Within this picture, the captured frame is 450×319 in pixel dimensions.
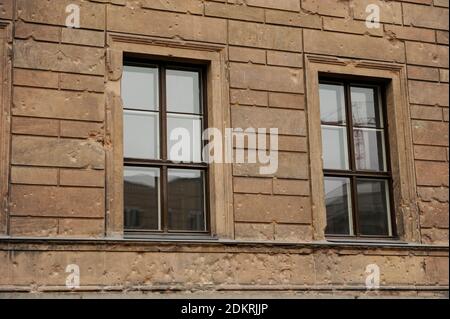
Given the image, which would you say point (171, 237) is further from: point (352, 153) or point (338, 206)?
point (352, 153)

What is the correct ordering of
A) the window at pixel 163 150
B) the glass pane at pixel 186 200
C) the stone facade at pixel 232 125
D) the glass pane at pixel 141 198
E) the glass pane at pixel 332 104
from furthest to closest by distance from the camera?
the glass pane at pixel 332 104, the glass pane at pixel 186 200, the window at pixel 163 150, the glass pane at pixel 141 198, the stone facade at pixel 232 125

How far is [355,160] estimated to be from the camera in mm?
10109

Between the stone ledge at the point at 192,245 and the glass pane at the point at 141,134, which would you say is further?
the glass pane at the point at 141,134

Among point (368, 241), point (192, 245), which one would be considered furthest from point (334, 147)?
point (192, 245)

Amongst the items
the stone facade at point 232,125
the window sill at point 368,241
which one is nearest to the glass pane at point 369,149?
the stone facade at point 232,125

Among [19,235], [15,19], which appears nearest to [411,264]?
[19,235]

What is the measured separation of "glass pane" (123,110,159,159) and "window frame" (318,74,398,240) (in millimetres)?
2092

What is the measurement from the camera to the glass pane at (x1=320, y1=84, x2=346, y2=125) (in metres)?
10.1

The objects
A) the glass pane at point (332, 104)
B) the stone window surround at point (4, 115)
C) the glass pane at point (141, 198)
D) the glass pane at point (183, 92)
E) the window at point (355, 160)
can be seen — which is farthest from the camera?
the glass pane at point (332, 104)

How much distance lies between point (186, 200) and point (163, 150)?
611 millimetres

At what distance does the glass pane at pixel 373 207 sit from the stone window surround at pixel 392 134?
5.8 inches

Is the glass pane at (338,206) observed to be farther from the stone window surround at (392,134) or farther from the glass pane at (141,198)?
the glass pane at (141,198)

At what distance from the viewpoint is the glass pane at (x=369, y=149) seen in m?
10.2

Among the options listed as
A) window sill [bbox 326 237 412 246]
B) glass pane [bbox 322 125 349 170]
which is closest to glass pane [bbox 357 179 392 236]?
window sill [bbox 326 237 412 246]
